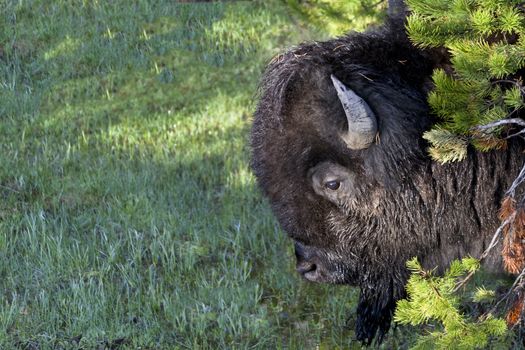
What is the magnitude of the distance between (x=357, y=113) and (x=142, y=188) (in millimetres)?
3651

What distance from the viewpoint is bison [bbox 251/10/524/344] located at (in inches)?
186

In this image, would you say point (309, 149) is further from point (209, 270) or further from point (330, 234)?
point (209, 270)

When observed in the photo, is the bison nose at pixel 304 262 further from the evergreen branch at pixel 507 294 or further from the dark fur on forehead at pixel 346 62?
the evergreen branch at pixel 507 294

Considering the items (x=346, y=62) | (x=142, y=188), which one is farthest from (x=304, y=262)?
(x=142, y=188)

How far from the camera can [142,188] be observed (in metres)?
7.91

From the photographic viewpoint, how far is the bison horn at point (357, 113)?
4.56 metres

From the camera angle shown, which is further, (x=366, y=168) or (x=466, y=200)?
(x=466, y=200)

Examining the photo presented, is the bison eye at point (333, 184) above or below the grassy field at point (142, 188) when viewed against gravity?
above

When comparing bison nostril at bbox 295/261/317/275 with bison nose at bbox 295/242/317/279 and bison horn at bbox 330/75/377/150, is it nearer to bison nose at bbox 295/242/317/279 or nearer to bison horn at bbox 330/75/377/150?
bison nose at bbox 295/242/317/279

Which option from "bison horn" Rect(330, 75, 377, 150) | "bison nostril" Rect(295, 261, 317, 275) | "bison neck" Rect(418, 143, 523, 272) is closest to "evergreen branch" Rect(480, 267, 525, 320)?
"bison neck" Rect(418, 143, 523, 272)

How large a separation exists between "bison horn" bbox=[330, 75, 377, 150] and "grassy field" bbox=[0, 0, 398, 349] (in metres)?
1.01

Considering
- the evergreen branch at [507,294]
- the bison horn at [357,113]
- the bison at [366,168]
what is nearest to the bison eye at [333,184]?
the bison at [366,168]

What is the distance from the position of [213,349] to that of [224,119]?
4.02 m

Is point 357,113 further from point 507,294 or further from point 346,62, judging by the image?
point 507,294
